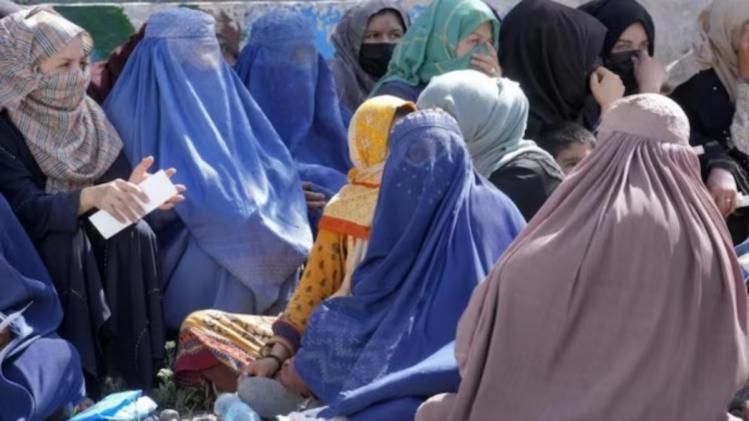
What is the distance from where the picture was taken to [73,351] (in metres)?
4.91

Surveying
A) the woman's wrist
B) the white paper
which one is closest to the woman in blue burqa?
the white paper

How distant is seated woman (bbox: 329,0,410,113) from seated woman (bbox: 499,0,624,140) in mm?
658

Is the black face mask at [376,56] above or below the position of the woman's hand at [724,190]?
above

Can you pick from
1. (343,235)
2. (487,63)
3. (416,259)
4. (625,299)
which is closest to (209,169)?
(343,235)

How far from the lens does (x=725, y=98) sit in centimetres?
622

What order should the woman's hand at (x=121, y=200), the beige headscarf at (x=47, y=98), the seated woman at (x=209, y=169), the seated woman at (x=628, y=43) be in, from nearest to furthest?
1. the woman's hand at (x=121, y=200)
2. the beige headscarf at (x=47, y=98)
3. the seated woman at (x=209, y=169)
4. the seated woman at (x=628, y=43)

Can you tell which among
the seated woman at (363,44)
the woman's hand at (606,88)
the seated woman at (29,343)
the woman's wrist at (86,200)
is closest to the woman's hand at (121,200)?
the woman's wrist at (86,200)

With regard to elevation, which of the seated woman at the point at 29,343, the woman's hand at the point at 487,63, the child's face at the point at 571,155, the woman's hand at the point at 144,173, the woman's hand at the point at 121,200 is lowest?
the seated woman at the point at 29,343

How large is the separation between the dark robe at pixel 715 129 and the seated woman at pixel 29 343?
2.47 m

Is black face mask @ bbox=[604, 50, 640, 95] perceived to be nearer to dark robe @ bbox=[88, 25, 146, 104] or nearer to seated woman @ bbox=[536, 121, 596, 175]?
seated woman @ bbox=[536, 121, 596, 175]

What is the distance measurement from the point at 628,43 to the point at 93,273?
256 cm

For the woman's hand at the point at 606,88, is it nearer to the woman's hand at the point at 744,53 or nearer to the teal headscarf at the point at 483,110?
the woman's hand at the point at 744,53

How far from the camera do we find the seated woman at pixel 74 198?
5062 mm

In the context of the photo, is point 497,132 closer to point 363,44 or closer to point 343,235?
point 343,235
